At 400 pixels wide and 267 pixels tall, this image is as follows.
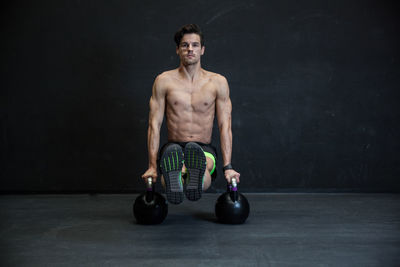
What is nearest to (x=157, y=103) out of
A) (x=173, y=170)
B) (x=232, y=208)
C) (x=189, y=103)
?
(x=189, y=103)

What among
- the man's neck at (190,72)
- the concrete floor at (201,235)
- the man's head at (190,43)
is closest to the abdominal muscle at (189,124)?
the man's neck at (190,72)

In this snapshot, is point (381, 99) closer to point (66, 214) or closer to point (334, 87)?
point (334, 87)

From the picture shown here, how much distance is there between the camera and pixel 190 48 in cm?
289

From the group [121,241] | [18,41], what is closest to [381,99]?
[121,241]

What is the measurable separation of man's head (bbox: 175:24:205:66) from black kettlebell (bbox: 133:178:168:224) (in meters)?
0.91

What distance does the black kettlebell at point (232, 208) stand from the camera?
8.95ft

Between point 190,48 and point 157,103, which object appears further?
point 157,103

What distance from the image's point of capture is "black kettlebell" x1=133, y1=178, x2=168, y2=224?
2.72m

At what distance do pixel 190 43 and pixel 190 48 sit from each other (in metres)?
0.04

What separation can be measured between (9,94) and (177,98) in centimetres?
191

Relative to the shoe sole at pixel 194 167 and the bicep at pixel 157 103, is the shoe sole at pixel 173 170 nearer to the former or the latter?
the shoe sole at pixel 194 167

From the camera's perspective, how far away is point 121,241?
236 centimetres

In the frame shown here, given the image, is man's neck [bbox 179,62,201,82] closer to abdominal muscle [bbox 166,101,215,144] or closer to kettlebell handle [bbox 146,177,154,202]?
abdominal muscle [bbox 166,101,215,144]

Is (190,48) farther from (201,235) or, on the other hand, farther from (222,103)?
(201,235)
